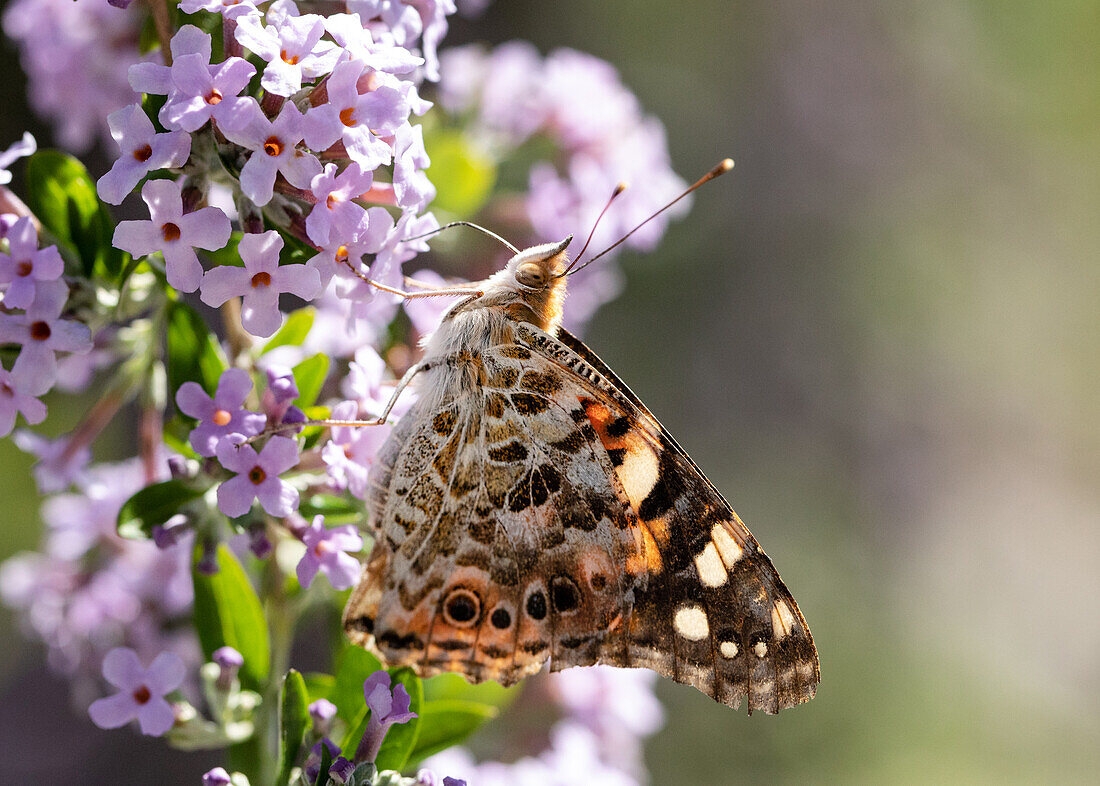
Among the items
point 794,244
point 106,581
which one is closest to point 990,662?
point 794,244

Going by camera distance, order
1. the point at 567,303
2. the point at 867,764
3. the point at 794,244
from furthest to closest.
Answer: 1. the point at 794,244
2. the point at 867,764
3. the point at 567,303

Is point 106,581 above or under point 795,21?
under

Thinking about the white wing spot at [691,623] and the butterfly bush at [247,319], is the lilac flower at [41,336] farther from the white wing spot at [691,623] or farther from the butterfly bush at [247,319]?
the white wing spot at [691,623]

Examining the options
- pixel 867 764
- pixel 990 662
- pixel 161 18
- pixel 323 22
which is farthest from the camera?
pixel 990 662

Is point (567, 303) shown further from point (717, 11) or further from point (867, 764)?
point (717, 11)

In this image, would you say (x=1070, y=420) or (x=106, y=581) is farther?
(x=1070, y=420)

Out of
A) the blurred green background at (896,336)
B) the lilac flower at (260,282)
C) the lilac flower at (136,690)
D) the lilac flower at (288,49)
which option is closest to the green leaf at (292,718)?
the lilac flower at (136,690)

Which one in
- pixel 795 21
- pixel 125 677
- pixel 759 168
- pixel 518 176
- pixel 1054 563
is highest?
pixel 795 21
